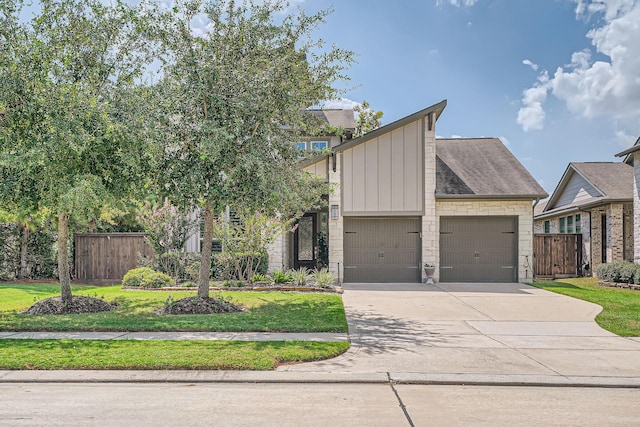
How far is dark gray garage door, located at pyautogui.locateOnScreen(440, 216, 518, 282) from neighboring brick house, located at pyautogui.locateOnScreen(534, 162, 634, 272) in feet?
16.3

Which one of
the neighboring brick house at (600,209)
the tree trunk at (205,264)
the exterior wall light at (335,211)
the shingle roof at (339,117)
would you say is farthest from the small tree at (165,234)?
the neighboring brick house at (600,209)

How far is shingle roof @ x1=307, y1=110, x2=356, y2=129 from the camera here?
20484mm

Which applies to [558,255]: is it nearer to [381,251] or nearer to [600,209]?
[600,209]

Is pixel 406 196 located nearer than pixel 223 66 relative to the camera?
No

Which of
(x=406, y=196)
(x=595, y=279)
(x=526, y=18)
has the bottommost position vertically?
(x=595, y=279)

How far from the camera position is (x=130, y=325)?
809 cm

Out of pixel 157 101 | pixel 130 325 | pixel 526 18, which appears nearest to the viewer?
pixel 130 325

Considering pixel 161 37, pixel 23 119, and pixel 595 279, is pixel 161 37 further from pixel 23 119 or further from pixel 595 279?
pixel 595 279

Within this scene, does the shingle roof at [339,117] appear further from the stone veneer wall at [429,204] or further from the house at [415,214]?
the stone veneer wall at [429,204]

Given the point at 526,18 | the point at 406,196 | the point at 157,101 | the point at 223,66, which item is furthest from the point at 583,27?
the point at 157,101

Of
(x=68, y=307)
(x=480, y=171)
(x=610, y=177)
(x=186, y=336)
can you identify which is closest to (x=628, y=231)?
(x=610, y=177)

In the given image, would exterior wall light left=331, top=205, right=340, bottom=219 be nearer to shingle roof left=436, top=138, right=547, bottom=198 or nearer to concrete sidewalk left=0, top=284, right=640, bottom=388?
shingle roof left=436, top=138, right=547, bottom=198

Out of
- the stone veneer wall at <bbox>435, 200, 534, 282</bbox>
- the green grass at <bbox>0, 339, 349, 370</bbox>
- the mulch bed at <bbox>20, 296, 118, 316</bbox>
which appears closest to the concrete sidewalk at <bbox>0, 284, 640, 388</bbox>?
the green grass at <bbox>0, 339, 349, 370</bbox>

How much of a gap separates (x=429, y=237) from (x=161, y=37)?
1035 centimetres
